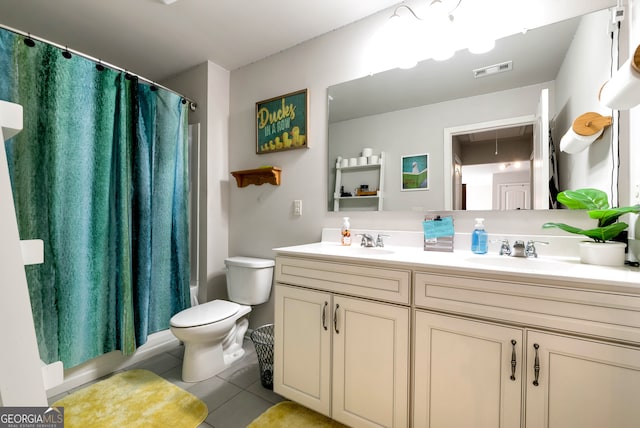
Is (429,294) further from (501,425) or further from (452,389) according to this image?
(501,425)

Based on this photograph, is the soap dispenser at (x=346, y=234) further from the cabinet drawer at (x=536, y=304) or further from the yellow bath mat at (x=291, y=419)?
the yellow bath mat at (x=291, y=419)

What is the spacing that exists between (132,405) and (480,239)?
199 cm

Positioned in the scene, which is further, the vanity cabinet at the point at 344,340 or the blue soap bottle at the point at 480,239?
the blue soap bottle at the point at 480,239

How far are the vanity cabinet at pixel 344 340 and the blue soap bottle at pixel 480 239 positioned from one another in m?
0.49

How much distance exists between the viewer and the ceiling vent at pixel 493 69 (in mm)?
1397

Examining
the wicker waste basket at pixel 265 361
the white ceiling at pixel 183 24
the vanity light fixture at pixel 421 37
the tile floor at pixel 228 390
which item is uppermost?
the white ceiling at pixel 183 24

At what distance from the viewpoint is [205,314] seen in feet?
5.67

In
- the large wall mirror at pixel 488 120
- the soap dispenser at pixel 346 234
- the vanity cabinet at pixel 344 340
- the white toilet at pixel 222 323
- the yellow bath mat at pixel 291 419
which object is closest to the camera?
the vanity cabinet at pixel 344 340

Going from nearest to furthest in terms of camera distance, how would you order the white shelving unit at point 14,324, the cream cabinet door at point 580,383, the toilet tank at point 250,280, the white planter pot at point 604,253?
the white shelving unit at point 14,324
the cream cabinet door at point 580,383
the white planter pot at point 604,253
the toilet tank at point 250,280

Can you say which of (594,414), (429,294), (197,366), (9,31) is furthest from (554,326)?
(9,31)

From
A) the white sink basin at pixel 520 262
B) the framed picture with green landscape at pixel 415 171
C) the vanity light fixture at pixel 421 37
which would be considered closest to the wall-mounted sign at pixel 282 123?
the vanity light fixture at pixel 421 37

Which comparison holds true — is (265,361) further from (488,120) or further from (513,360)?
(488,120)

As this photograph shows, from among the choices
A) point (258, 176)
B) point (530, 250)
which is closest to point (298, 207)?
point (258, 176)

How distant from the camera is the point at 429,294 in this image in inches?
43.0
